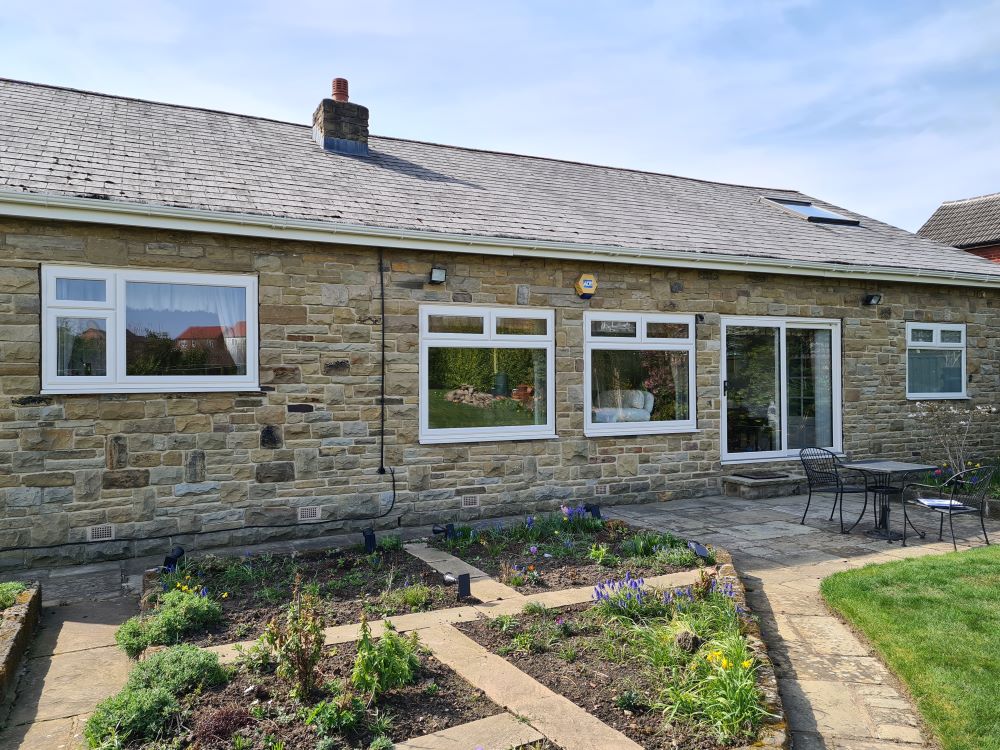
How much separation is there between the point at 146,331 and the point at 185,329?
0.35 m

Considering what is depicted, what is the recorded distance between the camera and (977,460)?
12023 mm

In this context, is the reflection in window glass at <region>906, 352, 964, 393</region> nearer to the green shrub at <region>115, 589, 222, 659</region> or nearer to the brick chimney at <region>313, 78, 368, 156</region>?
the brick chimney at <region>313, 78, 368, 156</region>

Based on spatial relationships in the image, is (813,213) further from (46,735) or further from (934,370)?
(46,735)

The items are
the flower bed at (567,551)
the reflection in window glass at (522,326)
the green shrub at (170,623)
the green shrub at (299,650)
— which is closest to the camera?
the green shrub at (299,650)

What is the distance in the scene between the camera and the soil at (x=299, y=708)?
3.28m

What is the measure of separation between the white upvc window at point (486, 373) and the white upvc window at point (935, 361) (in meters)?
6.54

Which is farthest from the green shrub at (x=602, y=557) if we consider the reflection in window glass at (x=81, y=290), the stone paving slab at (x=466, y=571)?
the reflection in window glass at (x=81, y=290)

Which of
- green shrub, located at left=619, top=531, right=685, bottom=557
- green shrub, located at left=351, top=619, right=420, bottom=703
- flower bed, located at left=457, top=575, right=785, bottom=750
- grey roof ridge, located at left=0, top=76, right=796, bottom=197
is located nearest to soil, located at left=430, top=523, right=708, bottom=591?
green shrub, located at left=619, top=531, right=685, bottom=557

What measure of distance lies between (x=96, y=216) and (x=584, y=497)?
6137mm

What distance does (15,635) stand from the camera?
443 cm

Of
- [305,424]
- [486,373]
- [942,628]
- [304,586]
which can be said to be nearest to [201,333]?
[305,424]

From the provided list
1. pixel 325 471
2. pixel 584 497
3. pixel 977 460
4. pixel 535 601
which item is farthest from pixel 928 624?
pixel 977 460

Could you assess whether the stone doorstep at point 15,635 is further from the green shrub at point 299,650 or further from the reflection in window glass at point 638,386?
the reflection in window glass at point 638,386

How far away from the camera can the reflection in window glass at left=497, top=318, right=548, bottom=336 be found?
8688mm
